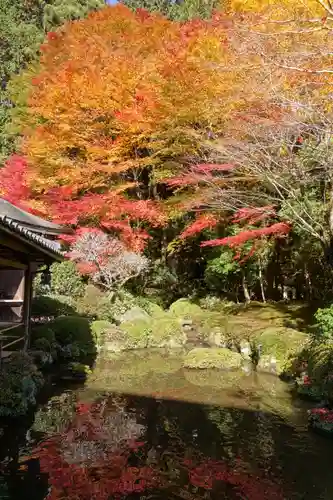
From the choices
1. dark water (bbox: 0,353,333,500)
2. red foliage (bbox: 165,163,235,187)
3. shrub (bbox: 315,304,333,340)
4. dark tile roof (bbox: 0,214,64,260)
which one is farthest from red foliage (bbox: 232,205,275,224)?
dark tile roof (bbox: 0,214,64,260)

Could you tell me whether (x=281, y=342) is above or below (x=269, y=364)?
above

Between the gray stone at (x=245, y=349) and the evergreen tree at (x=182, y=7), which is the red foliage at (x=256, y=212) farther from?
the evergreen tree at (x=182, y=7)

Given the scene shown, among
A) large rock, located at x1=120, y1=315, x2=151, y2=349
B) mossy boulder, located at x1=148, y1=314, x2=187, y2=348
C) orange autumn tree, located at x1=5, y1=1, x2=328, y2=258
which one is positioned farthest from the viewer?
mossy boulder, located at x1=148, y1=314, x2=187, y2=348

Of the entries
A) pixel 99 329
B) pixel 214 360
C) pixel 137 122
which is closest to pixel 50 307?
pixel 99 329

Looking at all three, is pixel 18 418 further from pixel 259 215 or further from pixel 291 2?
pixel 291 2

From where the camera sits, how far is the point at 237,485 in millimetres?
6883

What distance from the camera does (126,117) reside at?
19.5m

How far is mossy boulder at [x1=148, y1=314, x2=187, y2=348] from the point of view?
58.2 ft

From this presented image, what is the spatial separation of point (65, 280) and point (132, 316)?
13.5 ft

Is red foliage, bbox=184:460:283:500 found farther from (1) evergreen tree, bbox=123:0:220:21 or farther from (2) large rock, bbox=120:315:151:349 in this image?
(1) evergreen tree, bbox=123:0:220:21

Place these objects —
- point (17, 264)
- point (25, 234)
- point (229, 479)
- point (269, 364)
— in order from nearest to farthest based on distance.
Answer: point (229, 479) < point (25, 234) < point (17, 264) < point (269, 364)

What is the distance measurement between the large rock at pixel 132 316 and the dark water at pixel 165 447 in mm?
6750

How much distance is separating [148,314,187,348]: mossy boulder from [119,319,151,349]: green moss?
199 millimetres

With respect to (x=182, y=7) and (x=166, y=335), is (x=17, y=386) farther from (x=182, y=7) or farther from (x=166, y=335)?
(x=182, y=7)
